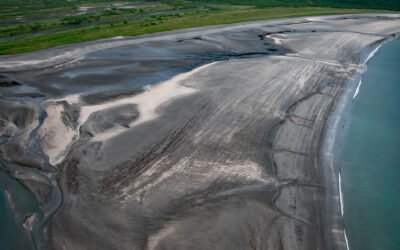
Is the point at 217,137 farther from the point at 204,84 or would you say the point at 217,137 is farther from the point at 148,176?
the point at 204,84

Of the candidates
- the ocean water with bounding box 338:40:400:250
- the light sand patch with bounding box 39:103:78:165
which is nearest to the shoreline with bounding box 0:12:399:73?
the light sand patch with bounding box 39:103:78:165

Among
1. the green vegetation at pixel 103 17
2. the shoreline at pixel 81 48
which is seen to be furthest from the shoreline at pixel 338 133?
the green vegetation at pixel 103 17

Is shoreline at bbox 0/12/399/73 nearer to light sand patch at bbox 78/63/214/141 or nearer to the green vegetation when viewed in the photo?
the green vegetation

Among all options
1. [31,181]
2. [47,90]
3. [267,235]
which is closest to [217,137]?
[267,235]

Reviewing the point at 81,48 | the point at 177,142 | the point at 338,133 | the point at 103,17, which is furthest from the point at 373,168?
the point at 103,17

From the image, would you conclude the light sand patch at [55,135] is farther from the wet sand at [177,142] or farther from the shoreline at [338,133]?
the shoreline at [338,133]

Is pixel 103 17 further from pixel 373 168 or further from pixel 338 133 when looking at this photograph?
pixel 373 168

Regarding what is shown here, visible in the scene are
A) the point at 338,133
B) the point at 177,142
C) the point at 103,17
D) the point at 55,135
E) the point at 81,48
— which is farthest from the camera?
the point at 103,17
